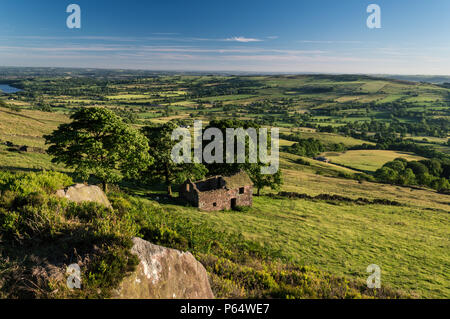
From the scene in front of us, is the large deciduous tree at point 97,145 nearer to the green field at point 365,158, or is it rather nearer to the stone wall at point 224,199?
the stone wall at point 224,199

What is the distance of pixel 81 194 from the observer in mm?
14922

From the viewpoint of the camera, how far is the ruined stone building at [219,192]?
34562 millimetres

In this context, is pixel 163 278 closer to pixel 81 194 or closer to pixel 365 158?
pixel 81 194

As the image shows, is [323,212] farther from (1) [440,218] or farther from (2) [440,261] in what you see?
(1) [440,218]

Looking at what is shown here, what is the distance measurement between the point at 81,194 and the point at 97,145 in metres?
12.5

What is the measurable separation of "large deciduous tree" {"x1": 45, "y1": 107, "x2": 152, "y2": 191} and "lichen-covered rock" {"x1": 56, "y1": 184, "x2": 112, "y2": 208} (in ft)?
35.5

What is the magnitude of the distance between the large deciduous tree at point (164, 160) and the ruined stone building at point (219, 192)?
200 cm

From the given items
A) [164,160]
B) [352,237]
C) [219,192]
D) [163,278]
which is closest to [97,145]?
[164,160]

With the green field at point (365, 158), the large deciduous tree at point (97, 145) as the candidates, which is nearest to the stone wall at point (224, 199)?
the large deciduous tree at point (97, 145)

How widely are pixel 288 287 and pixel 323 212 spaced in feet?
106

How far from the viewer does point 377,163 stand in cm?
11262

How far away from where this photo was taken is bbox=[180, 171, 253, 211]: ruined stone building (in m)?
34.6
